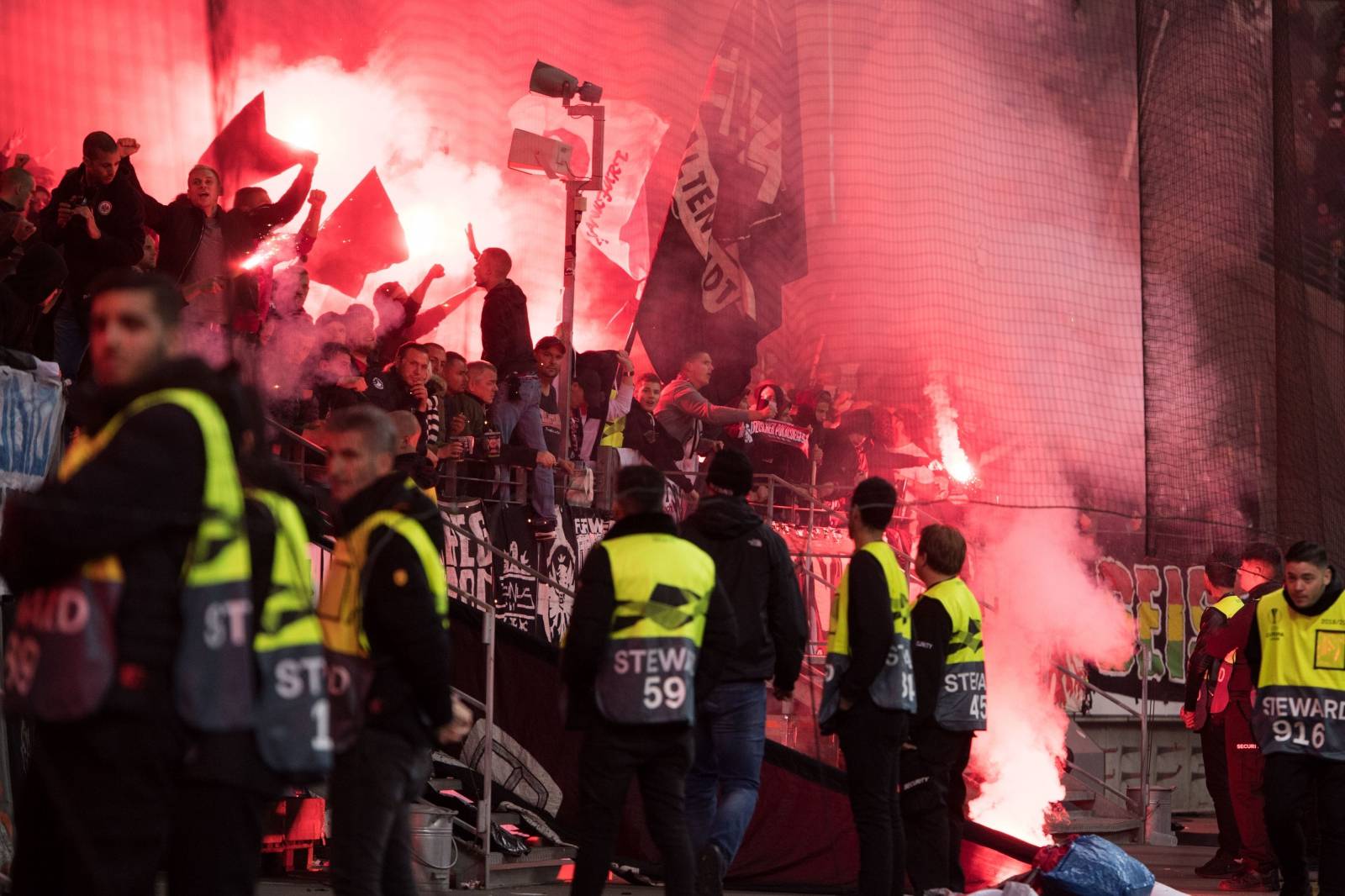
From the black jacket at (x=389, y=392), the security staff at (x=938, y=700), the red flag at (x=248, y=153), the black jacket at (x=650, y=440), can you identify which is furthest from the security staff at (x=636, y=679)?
the red flag at (x=248, y=153)

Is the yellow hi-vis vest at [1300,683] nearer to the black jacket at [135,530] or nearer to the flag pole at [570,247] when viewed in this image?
the flag pole at [570,247]

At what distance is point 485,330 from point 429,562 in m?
6.69

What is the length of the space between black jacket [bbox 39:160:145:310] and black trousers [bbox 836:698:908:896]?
432 centimetres

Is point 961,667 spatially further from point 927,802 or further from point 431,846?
point 431,846

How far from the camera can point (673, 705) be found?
222 inches

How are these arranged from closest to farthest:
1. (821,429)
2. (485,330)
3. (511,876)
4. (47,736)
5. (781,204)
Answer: (47,736)
(511,876)
(485,330)
(821,429)
(781,204)

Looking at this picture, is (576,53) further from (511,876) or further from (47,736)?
(47,736)

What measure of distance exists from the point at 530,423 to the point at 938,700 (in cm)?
420

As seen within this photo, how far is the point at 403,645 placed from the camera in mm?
4570

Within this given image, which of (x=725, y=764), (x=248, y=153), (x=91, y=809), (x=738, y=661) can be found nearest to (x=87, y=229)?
(x=248, y=153)

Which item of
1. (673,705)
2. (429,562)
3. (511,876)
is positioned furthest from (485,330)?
(429,562)

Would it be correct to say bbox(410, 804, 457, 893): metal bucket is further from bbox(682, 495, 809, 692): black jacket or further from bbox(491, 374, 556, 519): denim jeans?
bbox(491, 374, 556, 519): denim jeans

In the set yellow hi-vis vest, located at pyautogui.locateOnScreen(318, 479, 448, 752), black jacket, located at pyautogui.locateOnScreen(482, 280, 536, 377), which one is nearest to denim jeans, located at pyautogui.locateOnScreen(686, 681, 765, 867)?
yellow hi-vis vest, located at pyautogui.locateOnScreen(318, 479, 448, 752)

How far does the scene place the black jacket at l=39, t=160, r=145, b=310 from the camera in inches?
340
